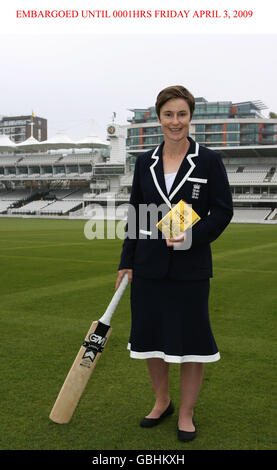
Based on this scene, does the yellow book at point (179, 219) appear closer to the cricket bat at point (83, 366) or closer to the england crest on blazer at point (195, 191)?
the england crest on blazer at point (195, 191)

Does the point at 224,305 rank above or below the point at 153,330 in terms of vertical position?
below

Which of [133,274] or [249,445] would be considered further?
[133,274]

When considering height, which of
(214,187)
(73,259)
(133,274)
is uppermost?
(214,187)

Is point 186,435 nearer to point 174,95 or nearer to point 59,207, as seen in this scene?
point 174,95

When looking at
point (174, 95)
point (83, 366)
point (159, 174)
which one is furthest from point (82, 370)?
point (174, 95)

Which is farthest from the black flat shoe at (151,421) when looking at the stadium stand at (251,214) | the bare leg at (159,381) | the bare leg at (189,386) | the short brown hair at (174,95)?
the stadium stand at (251,214)

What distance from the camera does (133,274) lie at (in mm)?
3572

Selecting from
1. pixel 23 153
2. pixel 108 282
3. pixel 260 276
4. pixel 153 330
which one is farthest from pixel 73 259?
pixel 23 153

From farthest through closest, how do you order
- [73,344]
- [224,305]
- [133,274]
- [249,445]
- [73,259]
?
1. [73,259]
2. [224,305]
3. [73,344]
4. [133,274]
5. [249,445]

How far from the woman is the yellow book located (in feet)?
0.16

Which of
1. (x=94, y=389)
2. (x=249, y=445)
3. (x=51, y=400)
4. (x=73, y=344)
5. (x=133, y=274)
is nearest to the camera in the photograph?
(x=249, y=445)

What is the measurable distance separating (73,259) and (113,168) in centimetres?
5724

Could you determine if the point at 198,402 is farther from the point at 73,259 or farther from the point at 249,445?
the point at 73,259

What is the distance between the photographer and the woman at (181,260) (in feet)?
11.0
